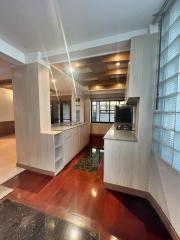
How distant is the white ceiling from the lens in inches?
56.3

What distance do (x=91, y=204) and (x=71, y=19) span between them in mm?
2678

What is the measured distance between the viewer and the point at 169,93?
4.69 ft

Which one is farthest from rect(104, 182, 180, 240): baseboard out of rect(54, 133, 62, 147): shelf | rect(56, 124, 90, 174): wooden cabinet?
rect(54, 133, 62, 147): shelf

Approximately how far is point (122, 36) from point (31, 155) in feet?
9.87

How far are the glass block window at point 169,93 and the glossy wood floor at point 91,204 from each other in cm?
86

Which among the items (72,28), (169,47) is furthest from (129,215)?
(72,28)

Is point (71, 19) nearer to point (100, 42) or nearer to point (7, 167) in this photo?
point (100, 42)

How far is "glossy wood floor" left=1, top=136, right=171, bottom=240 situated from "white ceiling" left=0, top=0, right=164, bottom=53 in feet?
8.59

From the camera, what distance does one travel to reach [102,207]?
175 centimetres

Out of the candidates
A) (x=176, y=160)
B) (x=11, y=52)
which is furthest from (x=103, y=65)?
(x=176, y=160)

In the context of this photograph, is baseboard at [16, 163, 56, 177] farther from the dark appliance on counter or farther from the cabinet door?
the dark appliance on counter

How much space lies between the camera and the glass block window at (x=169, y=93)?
1273mm

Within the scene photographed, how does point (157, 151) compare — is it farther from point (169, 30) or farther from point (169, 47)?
point (169, 30)

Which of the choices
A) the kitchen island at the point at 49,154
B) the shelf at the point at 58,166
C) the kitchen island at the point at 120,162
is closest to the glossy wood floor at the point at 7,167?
the kitchen island at the point at 49,154
